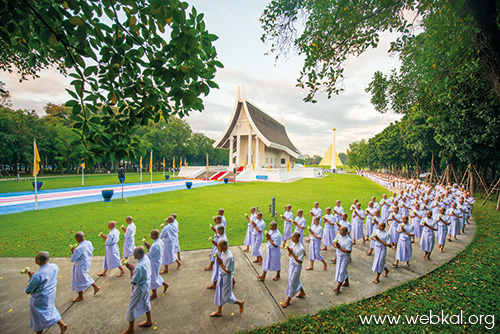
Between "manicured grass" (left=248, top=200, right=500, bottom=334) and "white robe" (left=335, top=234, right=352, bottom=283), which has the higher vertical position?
"white robe" (left=335, top=234, right=352, bottom=283)

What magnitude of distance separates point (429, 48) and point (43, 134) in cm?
4219

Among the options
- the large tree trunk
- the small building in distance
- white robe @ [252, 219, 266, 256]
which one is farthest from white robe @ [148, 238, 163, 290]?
the small building in distance

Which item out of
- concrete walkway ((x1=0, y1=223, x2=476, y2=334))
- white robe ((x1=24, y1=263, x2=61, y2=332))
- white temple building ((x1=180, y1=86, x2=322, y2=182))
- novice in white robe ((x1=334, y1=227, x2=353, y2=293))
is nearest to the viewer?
white robe ((x1=24, y1=263, x2=61, y2=332))

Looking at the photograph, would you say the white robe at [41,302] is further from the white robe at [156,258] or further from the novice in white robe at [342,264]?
the novice in white robe at [342,264]

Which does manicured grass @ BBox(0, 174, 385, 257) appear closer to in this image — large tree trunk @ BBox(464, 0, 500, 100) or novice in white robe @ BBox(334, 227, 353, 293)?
novice in white robe @ BBox(334, 227, 353, 293)

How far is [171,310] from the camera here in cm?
386

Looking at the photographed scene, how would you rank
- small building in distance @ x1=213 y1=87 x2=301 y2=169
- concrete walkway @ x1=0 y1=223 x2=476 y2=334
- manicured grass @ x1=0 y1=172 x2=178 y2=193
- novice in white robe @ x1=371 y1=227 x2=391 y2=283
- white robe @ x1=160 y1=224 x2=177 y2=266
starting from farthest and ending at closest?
small building in distance @ x1=213 y1=87 x2=301 y2=169, manicured grass @ x1=0 y1=172 x2=178 y2=193, white robe @ x1=160 y1=224 x2=177 y2=266, novice in white robe @ x1=371 y1=227 x2=391 y2=283, concrete walkway @ x1=0 y1=223 x2=476 y2=334

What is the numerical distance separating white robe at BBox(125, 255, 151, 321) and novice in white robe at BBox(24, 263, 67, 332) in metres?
1.15

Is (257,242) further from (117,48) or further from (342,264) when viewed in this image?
(117,48)

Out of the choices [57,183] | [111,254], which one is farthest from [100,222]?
[57,183]

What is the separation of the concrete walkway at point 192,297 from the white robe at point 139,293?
0.99 ft

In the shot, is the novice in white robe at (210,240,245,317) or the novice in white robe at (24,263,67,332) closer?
the novice in white robe at (24,263,67,332)

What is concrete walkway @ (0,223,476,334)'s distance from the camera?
11.7ft

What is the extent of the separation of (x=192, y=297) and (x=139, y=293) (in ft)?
3.64
